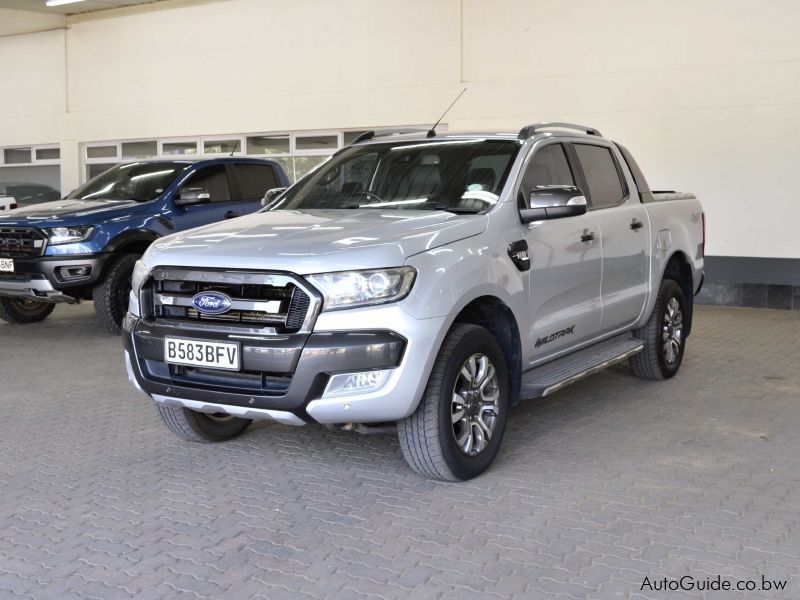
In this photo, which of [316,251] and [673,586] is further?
[316,251]

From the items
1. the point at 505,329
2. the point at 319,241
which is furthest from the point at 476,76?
the point at 319,241

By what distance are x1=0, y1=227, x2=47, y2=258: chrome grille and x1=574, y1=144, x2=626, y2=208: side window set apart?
532 centimetres

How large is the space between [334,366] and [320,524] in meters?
0.72

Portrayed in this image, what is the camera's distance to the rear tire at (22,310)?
997 centimetres

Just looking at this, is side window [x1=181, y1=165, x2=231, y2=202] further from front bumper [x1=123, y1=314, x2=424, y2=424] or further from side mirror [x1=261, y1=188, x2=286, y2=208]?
front bumper [x1=123, y1=314, x2=424, y2=424]

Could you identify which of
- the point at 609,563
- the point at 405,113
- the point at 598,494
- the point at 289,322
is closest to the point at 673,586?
the point at 609,563

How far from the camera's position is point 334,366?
12.8ft

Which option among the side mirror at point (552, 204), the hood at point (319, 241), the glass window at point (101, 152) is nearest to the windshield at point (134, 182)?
the hood at point (319, 241)

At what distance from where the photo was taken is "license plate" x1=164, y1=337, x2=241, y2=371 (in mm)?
4047

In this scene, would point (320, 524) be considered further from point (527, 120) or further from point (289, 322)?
point (527, 120)

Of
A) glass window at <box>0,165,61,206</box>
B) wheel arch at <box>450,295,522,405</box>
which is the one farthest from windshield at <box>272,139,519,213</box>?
glass window at <box>0,165,61,206</box>

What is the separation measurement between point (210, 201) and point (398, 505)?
6310 millimetres

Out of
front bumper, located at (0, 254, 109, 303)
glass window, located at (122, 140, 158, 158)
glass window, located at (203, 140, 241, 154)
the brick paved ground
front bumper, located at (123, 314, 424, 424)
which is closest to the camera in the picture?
the brick paved ground

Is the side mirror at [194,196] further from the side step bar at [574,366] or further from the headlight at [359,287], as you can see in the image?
the headlight at [359,287]
